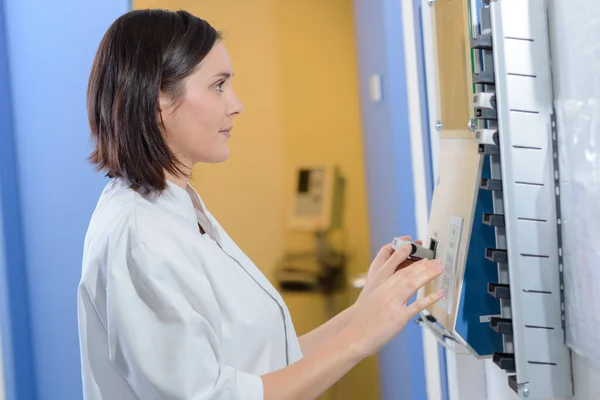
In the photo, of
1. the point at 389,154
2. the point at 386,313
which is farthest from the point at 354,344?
the point at 389,154

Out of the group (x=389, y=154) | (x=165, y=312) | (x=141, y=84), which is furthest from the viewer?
(x=389, y=154)

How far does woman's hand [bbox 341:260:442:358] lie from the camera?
833mm

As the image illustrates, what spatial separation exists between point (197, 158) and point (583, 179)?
499 millimetres

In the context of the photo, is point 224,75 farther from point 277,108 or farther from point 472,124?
point 277,108

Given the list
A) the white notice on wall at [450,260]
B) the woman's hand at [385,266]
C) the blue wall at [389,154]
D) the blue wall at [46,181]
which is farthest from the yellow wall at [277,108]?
the white notice on wall at [450,260]

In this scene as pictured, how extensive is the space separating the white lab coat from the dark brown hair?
0.04m

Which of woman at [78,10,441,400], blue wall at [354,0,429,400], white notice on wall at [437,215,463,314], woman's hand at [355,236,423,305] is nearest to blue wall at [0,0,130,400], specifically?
blue wall at [354,0,429,400]

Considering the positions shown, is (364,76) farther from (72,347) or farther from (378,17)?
(72,347)

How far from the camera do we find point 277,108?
169 centimetres

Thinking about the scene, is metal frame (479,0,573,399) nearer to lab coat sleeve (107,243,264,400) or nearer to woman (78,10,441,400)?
woman (78,10,441,400)

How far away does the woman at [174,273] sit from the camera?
30.8 inches

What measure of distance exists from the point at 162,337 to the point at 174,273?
0.24 ft

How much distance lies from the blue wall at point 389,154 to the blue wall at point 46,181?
0.60m

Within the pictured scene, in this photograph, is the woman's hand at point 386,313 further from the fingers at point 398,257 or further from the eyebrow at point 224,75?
the eyebrow at point 224,75
